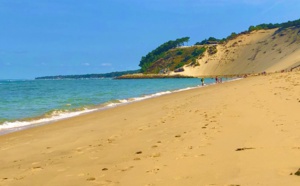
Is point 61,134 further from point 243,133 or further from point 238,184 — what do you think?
point 238,184

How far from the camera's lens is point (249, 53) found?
138 meters

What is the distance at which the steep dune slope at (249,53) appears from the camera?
400 ft

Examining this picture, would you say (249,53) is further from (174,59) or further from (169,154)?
(169,154)

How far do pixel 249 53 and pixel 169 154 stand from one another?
137736 mm

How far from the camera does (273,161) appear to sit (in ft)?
18.8

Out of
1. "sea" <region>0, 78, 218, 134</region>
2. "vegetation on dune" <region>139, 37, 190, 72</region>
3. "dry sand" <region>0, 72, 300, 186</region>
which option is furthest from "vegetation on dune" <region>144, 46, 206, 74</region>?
"dry sand" <region>0, 72, 300, 186</region>

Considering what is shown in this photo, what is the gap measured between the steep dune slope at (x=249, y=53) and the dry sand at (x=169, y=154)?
11252cm

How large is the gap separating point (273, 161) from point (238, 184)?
4.50 ft

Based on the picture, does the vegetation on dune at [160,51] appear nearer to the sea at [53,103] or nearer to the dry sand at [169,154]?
the sea at [53,103]

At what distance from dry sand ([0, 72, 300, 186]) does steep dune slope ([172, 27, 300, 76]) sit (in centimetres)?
11252

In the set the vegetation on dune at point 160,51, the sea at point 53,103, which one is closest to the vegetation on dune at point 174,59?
the vegetation on dune at point 160,51

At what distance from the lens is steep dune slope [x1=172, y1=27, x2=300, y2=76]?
121938 mm

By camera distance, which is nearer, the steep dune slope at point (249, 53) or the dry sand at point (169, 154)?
the dry sand at point (169, 154)

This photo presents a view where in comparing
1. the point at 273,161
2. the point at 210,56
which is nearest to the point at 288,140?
the point at 273,161
